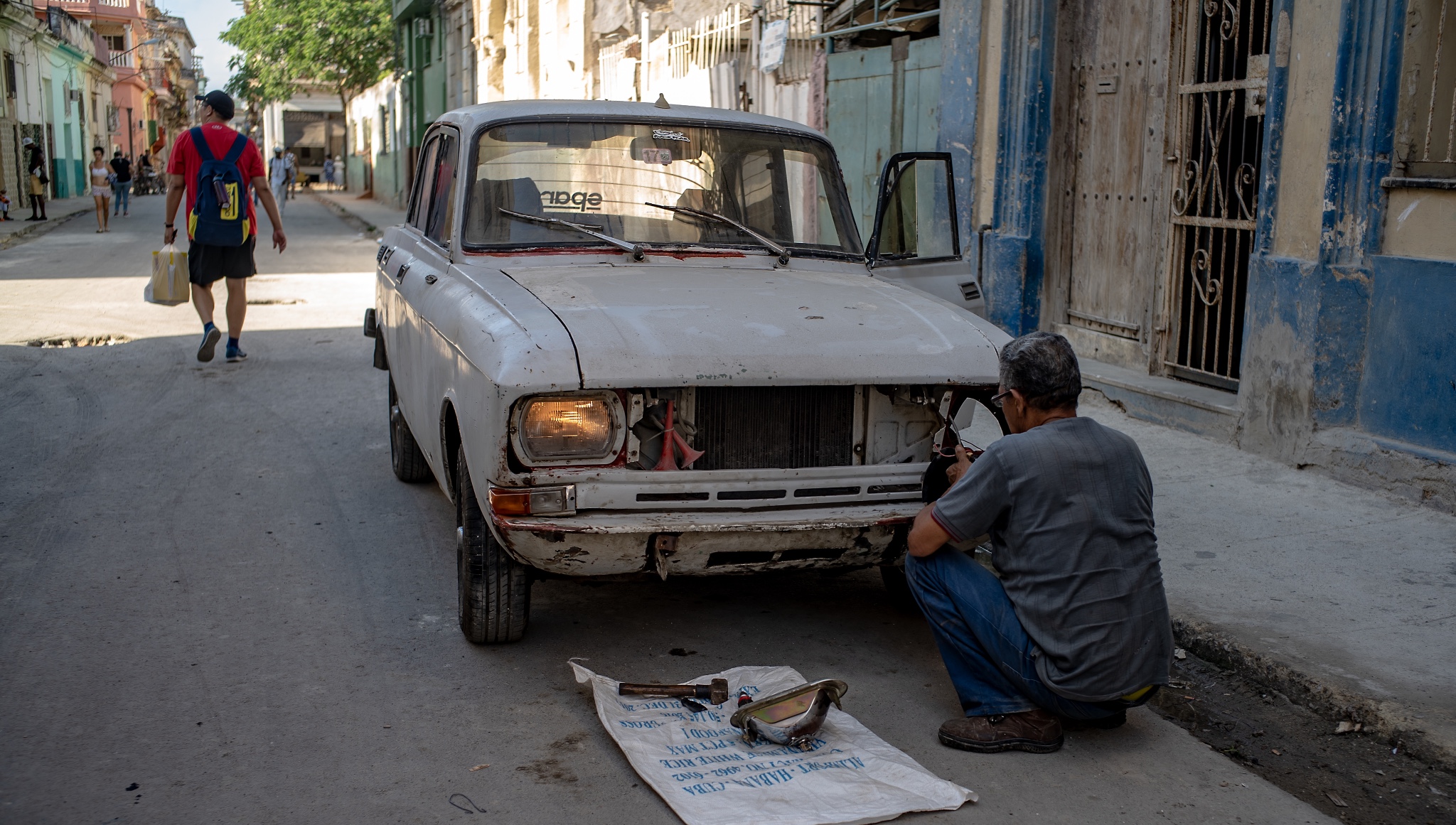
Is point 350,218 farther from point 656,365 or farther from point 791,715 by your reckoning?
point 791,715

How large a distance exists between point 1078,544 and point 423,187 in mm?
3590

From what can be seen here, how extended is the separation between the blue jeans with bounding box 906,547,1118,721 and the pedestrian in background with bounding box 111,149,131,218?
29.6 meters

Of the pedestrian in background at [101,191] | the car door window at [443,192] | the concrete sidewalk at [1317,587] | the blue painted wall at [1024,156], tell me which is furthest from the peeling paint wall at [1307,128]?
the pedestrian in background at [101,191]

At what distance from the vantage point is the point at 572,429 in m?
3.53

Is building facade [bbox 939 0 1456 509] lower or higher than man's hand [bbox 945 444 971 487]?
higher

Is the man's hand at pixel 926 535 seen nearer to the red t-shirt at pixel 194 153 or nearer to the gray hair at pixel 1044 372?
the gray hair at pixel 1044 372

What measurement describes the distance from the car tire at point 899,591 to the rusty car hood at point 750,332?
91cm

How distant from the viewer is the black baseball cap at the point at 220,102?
330 inches

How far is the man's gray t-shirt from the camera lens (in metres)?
3.17

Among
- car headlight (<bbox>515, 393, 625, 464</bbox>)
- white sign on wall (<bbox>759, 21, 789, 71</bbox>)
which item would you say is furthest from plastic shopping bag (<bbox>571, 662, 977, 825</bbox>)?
white sign on wall (<bbox>759, 21, 789, 71</bbox>)

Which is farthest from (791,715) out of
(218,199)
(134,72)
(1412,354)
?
(134,72)

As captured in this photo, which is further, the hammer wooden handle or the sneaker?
the sneaker

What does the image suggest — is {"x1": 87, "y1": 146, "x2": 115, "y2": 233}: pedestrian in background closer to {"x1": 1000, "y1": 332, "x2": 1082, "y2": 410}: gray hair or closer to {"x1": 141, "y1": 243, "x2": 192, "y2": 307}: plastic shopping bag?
{"x1": 141, "y1": 243, "x2": 192, "y2": 307}: plastic shopping bag

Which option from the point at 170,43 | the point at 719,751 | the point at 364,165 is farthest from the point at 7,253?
the point at 170,43
